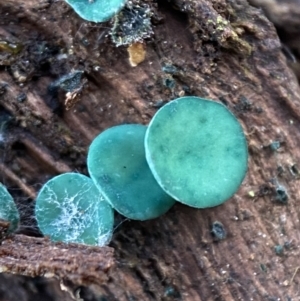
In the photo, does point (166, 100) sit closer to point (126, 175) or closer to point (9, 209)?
point (126, 175)

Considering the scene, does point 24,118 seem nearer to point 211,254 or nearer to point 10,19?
point 10,19

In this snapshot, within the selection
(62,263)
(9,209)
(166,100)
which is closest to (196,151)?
(166,100)

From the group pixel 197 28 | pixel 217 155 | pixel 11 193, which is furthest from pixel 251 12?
pixel 11 193

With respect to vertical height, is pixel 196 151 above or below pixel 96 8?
below

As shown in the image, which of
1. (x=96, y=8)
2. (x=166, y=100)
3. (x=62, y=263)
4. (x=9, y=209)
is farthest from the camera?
(x=166, y=100)

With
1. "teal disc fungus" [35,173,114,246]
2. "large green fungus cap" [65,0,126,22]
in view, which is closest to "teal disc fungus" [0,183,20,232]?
"teal disc fungus" [35,173,114,246]

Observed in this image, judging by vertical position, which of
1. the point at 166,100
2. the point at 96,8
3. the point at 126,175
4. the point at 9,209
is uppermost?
the point at 96,8

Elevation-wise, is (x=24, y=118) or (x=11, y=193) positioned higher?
(x=24, y=118)

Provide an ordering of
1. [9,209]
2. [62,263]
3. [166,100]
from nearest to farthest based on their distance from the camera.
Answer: [62,263] < [9,209] < [166,100]
